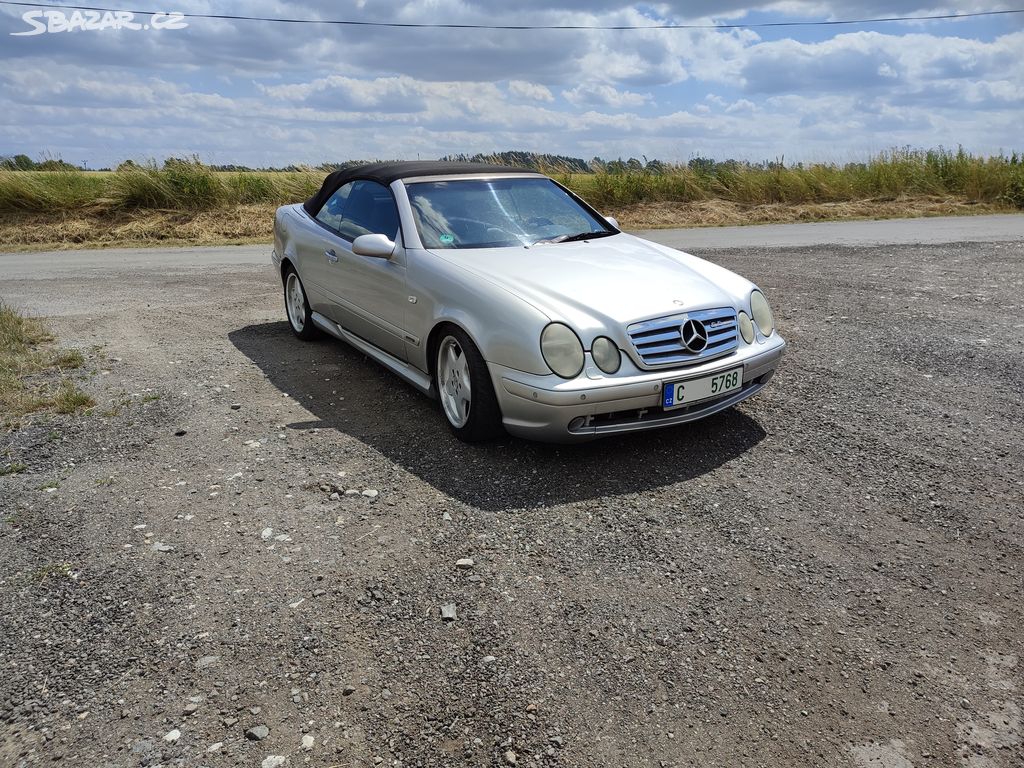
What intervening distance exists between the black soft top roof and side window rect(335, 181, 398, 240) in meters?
0.08

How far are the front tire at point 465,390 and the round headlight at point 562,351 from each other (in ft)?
1.38

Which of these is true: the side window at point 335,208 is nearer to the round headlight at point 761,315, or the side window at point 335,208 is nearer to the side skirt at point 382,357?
the side skirt at point 382,357

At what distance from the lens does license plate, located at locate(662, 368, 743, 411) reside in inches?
176

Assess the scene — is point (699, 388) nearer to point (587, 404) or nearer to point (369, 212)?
point (587, 404)

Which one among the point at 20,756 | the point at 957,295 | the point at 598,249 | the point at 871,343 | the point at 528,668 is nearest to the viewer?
the point at 20,756

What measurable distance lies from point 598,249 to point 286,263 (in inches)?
127

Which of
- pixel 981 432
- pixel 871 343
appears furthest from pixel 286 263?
pixel 981 432

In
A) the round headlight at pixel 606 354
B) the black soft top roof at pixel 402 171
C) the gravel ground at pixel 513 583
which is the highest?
the black soft top roof at pixel 402 171

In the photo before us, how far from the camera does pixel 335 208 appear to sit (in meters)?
6.70

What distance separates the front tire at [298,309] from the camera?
23.7 feet

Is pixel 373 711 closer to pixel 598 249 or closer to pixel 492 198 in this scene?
pixel 598 249

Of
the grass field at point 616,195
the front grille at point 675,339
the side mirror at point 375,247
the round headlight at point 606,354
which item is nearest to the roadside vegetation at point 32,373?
the side mirror at point 375,247

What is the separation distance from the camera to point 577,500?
421 centimetres

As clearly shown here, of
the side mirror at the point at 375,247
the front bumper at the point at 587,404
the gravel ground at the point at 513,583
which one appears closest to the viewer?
the gravel ground at the point at 513,583
